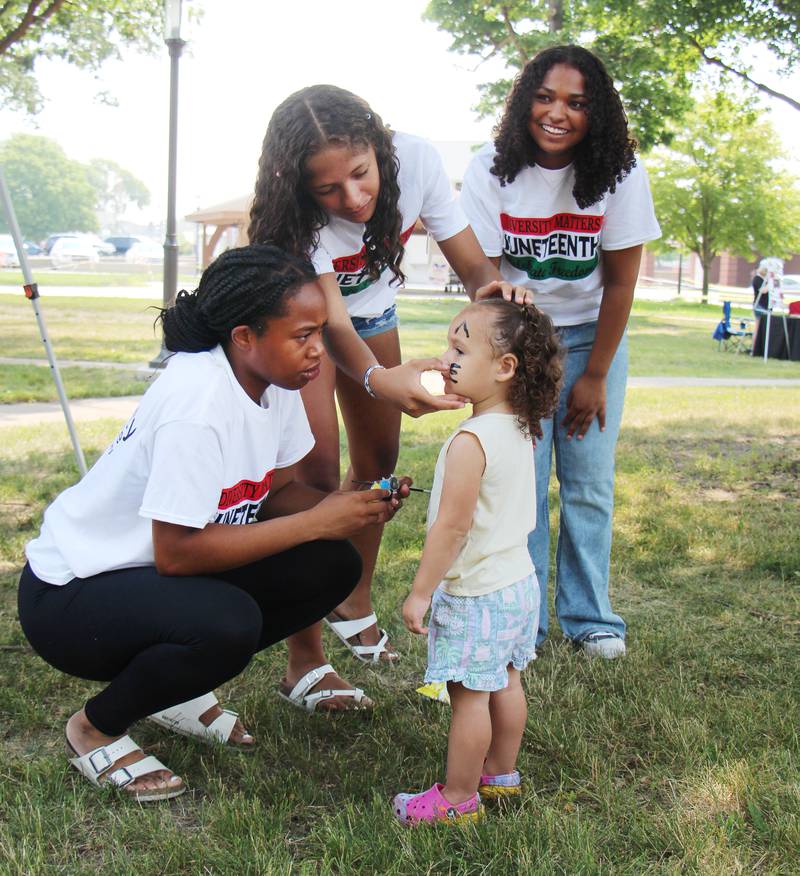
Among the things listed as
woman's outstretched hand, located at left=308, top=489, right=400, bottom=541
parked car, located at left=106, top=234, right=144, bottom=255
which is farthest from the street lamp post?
parked car, located at left=106, top=234, right=144, bottom=255

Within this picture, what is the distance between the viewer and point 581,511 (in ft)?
12.1

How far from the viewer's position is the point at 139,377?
34.9 ft

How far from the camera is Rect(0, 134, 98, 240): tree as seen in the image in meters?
101

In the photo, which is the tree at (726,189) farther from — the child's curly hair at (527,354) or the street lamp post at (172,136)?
the child's curly hair at (527,354)

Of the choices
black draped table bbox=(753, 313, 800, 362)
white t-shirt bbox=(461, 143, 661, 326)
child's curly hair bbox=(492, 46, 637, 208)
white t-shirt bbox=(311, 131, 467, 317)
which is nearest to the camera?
white t-shirt bbox=(311, 131, 467, 317)

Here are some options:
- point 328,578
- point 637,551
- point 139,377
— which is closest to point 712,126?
point 139,377

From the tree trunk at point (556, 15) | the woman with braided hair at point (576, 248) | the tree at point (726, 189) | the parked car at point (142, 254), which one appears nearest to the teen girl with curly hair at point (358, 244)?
the woman with braided hair at point (576, 248)

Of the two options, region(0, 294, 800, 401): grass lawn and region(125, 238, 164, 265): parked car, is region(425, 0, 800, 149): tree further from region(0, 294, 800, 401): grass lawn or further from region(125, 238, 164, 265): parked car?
region(125, 238, 164, 265): parked car

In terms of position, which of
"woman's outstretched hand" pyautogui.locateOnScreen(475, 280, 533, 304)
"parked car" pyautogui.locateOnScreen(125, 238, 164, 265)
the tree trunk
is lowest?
"woman's outstretched hand" pyautogui.locateOnScreen(475, 280, 533, 304)

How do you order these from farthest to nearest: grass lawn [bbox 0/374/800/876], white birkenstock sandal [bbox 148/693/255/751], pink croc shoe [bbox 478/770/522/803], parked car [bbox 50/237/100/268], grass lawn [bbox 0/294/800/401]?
parked car [bbox 50/237/100/268] < grass lawn [bbox 0/294/800/401] < white birkenstock sandal [bbox 148/693/255/751] < pink croc shoe [bbox 478/770/522/803] < grass lawn [bbox 0/374/800/876]

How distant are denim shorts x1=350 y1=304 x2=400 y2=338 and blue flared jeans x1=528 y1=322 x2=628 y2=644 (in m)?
0.65

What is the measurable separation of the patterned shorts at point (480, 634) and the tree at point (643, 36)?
696cm

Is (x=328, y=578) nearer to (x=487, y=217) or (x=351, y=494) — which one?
(x=351, y=494)

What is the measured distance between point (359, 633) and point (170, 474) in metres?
1.46
